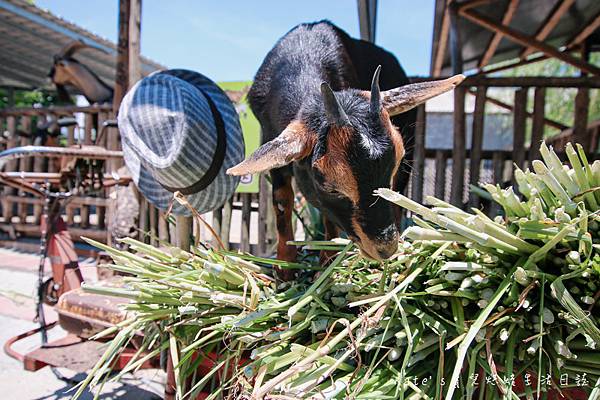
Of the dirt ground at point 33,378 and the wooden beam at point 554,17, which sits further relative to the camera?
the wooden beam at point 554,17

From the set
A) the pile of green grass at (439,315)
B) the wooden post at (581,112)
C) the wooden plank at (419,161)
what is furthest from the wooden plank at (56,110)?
the wooden post at (581,112)

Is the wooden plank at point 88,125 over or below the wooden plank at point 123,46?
below

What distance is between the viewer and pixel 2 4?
6.34m

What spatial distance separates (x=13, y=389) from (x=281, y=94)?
2889mm

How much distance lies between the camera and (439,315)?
1.37 m

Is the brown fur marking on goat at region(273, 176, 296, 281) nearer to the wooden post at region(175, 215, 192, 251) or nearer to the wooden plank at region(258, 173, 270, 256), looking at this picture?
the wooden post at region(175, 215, 192, 251)

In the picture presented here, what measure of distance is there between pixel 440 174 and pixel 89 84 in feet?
17.0

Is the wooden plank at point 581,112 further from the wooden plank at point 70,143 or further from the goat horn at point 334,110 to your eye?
the wooden plank at point 70,143

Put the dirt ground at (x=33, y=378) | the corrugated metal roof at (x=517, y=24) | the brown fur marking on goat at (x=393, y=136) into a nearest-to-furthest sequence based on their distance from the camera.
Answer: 1. the brown fur marking on goat at (x=393, y=136)
2. the dirt ground at (x=33, y=378)
3. the corrugated metal roof at (x=517, y=24)

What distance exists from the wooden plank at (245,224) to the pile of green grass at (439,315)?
310 cm

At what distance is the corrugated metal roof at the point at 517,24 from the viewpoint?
5355mm

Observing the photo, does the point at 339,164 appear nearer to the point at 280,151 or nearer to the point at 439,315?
the point at 280,151

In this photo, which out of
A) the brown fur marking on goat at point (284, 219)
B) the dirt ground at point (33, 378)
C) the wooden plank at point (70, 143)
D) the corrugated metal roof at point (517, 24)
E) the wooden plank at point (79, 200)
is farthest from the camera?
the wooden plank at point (70, 143)

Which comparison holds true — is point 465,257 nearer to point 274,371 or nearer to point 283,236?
point 274,371
